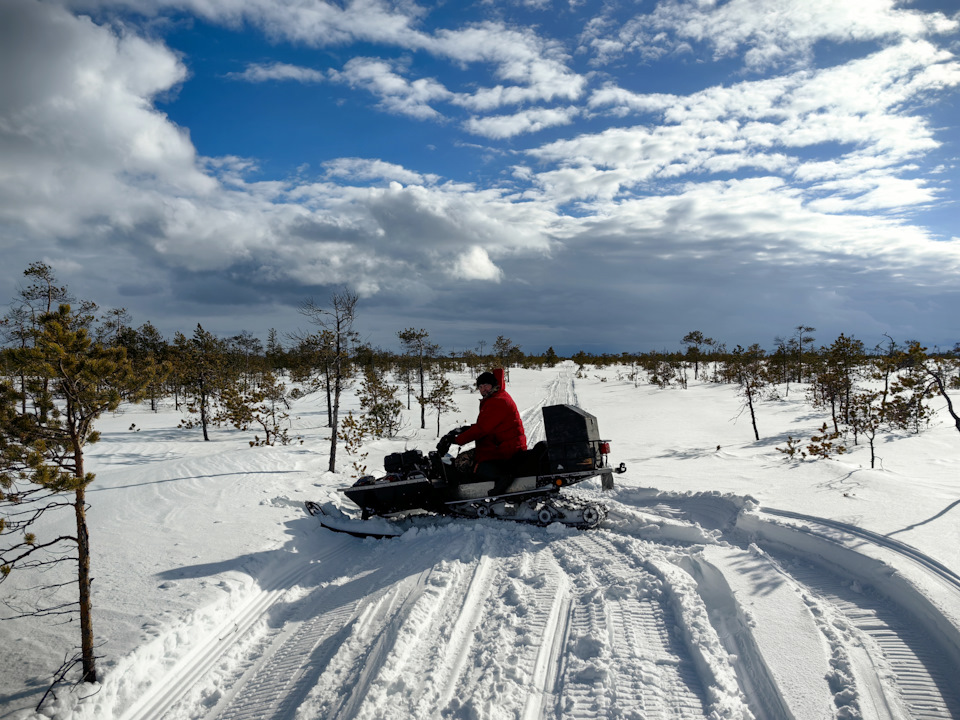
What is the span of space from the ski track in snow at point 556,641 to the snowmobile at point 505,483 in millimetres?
1038

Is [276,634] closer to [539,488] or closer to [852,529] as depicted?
[539,488]

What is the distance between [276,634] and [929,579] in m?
5.61

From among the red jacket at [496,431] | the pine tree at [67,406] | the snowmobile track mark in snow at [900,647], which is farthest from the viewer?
the red jacket at [496,431]

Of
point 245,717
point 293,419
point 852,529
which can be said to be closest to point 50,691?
point 245,717

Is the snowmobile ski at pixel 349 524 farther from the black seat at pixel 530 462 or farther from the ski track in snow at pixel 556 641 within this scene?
the black seat at pixel 530 462

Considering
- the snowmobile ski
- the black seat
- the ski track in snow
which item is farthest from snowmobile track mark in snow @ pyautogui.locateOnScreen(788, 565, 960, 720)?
the snowmobile ski

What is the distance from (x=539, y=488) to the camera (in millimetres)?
6648

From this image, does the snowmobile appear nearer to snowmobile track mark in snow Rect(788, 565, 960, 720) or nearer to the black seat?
the black seat

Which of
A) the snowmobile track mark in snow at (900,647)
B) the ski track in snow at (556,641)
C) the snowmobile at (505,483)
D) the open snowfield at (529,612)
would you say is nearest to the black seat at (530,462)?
the snowmobile at (505,483)

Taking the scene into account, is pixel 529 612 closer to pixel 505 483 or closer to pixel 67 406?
pixel 505 483

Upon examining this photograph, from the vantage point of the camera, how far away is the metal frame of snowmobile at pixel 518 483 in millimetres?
6578

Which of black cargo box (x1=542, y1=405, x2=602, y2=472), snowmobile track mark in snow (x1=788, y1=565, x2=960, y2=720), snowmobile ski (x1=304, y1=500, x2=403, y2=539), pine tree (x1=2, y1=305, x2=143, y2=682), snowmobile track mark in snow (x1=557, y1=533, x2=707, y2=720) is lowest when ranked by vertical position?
snowmobile ski (x1=304, y1=500, x2=403, y2=539)

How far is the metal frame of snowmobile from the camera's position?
6578mm

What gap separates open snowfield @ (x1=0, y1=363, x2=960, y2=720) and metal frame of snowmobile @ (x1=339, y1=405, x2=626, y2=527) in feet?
0.94
